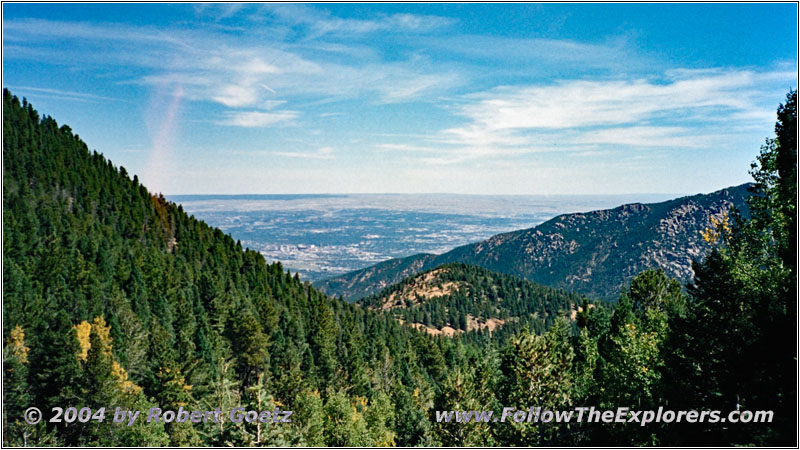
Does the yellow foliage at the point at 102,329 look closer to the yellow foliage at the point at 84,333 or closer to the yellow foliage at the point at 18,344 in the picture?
the yellow foliage at the point at 84,333

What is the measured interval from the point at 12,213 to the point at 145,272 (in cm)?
2270

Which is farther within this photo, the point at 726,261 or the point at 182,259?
the point at 182,259

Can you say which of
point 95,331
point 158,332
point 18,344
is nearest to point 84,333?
point 95,331

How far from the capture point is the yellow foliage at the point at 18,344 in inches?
1578

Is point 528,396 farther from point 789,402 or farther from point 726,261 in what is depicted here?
point 789,402

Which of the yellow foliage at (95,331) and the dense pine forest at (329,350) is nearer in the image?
the dense pine forest at (329,350)

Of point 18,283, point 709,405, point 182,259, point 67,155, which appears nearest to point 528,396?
point 709,405

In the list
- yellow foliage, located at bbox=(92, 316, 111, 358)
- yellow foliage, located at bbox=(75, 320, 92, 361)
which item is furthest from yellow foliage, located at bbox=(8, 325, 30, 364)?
yellow foliage, located at bbox=(92, 316, 111, 358)

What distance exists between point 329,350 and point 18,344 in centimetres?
4649

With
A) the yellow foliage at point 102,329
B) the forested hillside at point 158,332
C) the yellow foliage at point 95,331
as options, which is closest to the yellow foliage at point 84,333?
the yellow foliage at point 95,331

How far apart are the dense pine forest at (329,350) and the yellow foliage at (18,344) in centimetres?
16

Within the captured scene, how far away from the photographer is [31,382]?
1565 inches

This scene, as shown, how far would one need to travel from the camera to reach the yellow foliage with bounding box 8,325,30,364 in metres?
40.1

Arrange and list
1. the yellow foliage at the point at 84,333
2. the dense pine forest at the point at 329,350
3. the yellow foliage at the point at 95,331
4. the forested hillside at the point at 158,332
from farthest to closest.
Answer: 1. the yellow foliage at the point at 95,331
2. the yellow foliage at the point at 84,333
3. the forested hillside at the point at 158,332
4. the dense pine forest at the point at 329,350
